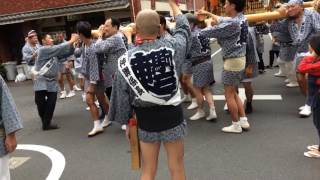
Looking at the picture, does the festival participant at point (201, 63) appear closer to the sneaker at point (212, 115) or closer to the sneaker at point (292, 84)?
the sneaker at point (212, 115)

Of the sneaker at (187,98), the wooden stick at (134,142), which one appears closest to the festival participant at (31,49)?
the sneaker at (187,98)

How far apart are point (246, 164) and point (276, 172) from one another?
0.38 m

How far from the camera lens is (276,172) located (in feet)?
13.2

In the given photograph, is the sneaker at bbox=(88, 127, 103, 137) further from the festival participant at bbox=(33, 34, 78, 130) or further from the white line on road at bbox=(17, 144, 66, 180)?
the festival participant at bbox=(33, 34, 78, 130)

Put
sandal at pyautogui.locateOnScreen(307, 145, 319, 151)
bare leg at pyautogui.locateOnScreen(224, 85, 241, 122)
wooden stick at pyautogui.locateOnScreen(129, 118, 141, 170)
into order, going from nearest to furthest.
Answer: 1. wooden stick at pyautogui.locateOnScreen(129, 118, 141, 170)
2. sandal at pyautogui.locateOnScreen(307, 145, 319, 151)
3. bare leg at pyautogui.locateOnScreen(224, 85, 241, 122)

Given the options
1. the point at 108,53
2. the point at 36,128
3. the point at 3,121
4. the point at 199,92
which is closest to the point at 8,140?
the point at 3,121

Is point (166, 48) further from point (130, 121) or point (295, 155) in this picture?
point (295, 155)

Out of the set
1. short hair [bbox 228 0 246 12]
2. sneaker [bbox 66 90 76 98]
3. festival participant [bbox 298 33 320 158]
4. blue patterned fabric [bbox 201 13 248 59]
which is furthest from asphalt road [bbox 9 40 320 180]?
sneaker [bbox 66 90 76 98]

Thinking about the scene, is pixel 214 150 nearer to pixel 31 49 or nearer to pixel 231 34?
pixel 231 34

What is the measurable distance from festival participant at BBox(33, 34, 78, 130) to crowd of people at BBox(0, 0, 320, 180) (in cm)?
2

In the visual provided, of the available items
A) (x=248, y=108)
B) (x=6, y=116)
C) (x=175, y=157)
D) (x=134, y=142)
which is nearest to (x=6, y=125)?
(x=6, y=116)

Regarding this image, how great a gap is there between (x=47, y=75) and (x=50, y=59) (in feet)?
0.96

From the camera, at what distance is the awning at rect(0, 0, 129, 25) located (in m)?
14.2

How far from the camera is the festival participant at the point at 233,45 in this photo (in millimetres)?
4887
